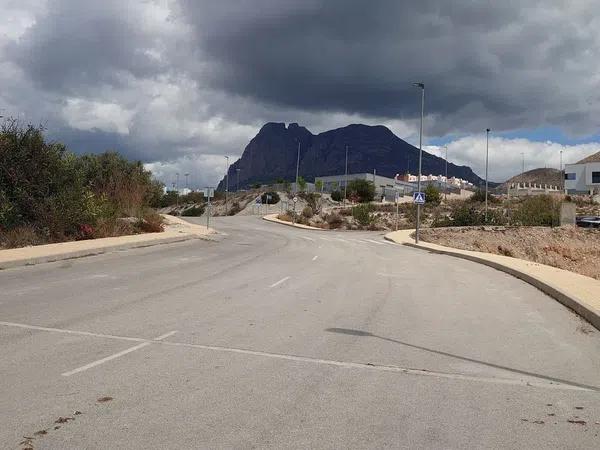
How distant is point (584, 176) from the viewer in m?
131

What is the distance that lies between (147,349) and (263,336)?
173 cm

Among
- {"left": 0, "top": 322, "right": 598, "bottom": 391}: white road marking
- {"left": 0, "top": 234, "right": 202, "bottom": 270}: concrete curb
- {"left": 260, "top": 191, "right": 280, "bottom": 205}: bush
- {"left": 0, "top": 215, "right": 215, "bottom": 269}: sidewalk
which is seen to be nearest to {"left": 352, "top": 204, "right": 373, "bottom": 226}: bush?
{"left": 0, "top": 234, "right": 202, "bottom": 270}: concrete curb

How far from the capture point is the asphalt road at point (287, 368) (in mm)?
4969

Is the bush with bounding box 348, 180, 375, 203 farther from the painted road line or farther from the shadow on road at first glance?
the painted road line

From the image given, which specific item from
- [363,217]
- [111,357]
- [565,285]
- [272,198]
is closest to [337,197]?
[272,198]

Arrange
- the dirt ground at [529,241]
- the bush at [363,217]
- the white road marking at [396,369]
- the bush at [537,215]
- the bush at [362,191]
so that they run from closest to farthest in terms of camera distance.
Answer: the white road marking at [396,369]
the dirt ground at [529,241]
the bush at [537,215]
the bush at [363,217]
the bush at [362,191]

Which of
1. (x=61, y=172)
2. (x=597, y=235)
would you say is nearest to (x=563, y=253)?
(x=597, y=235)

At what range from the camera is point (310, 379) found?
651 centimetres

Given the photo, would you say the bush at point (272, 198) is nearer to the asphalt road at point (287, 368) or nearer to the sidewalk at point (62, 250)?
the sidewalk at point (62, 250)

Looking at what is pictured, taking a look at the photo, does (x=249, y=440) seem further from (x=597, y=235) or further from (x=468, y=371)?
(x=597, y=235)

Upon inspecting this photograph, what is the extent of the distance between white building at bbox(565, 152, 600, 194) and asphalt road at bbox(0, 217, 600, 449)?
12584 cm

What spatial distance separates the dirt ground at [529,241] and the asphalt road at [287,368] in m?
25.1

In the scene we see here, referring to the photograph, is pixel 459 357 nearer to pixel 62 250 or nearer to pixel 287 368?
pixel 287 368

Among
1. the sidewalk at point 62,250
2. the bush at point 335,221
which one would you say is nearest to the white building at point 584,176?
the bush at point 335,221
